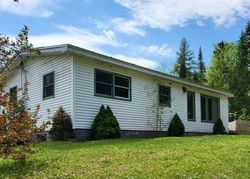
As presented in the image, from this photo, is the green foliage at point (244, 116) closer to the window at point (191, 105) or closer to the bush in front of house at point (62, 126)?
the window at point (191, 105)

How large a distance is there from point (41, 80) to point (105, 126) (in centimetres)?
400

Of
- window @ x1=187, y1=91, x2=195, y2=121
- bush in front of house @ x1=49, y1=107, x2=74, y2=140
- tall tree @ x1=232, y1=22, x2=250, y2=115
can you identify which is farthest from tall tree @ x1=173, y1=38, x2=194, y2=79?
bush in front of house @ x1=49, y1=107, x2=74, y2=140

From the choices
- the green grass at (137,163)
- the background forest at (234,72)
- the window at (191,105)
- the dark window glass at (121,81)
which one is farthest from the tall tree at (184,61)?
the green grass at (137,163)

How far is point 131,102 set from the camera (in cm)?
1984

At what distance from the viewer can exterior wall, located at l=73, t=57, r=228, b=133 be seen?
682 inches

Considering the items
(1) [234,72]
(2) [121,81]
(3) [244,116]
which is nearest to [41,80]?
(2) [121,81]

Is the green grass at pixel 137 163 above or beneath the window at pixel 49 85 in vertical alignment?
beneath

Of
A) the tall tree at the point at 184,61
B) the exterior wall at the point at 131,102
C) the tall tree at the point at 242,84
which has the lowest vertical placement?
the exterior wall at the point at 131,102

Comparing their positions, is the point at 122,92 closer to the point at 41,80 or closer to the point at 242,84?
the point at 41,80

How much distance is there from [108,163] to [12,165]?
244 cm

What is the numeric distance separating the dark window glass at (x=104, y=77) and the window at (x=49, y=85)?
1946 mm

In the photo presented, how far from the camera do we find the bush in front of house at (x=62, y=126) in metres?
17.0

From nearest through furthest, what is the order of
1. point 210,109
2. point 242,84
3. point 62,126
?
point 62,126
point 210,109
point 242,84

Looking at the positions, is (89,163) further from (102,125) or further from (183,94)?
(183,94)
